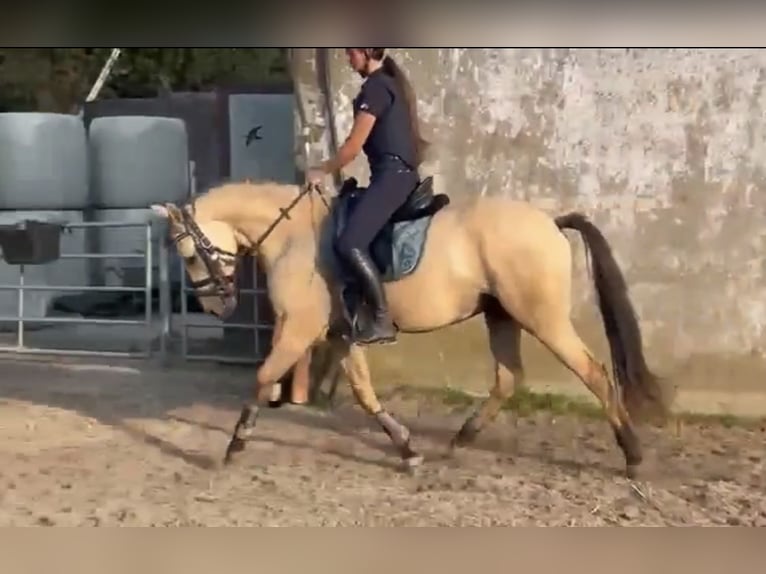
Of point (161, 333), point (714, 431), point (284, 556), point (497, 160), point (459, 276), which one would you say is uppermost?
point (497, 160)

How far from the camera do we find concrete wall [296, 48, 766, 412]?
13.3ft

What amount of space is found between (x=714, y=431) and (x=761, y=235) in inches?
27.8

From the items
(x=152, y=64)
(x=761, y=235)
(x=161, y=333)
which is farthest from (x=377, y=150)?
(x=761, y=235)

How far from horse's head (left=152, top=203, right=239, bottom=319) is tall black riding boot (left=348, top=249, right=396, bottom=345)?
403 mm

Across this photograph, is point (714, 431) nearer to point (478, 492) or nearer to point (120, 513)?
point (478, 492)

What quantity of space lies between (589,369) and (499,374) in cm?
36

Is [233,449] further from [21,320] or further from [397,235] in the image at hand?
[21,320]

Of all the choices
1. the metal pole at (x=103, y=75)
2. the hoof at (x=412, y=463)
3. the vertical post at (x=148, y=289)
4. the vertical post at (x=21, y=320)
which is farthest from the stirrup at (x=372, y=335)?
the vertical post at (x=21, y=320)

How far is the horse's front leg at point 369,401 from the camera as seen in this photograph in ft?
12.3

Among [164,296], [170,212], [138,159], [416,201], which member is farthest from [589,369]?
[138,159]

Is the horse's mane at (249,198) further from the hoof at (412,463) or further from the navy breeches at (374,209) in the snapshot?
the hoof at (412,463)

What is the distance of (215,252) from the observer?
3.71m

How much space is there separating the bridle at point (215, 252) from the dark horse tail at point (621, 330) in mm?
844

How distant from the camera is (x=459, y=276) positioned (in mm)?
3674
